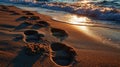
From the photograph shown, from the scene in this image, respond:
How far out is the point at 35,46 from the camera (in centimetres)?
439

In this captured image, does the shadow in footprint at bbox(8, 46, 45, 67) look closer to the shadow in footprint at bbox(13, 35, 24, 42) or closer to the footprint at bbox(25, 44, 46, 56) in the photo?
the footprint at bbox(25, 44, 46, 56)

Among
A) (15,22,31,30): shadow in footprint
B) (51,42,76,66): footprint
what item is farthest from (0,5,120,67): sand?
(15,22,31,30): shadow in footprint

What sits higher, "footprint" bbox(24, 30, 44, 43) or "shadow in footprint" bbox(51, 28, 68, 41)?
"footprint" bbox(24, 30, 44, 43)

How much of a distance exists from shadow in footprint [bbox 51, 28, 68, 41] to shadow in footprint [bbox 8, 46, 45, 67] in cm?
119

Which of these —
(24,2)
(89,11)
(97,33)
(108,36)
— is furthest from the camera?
(24,2)

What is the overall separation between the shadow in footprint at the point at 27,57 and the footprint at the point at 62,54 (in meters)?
0.26

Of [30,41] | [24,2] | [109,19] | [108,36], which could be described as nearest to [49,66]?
[30,41]

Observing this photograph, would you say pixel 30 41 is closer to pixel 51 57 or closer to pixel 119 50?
pixel 51 57

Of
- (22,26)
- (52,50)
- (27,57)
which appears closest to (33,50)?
(27,57)

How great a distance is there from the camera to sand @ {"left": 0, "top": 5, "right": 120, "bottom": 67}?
151 inches

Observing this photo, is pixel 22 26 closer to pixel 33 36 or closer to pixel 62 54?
pixel 33 36

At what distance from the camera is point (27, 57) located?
13.0 feet

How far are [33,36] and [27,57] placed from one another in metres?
1.47

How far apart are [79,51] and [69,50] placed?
7.6 inches
